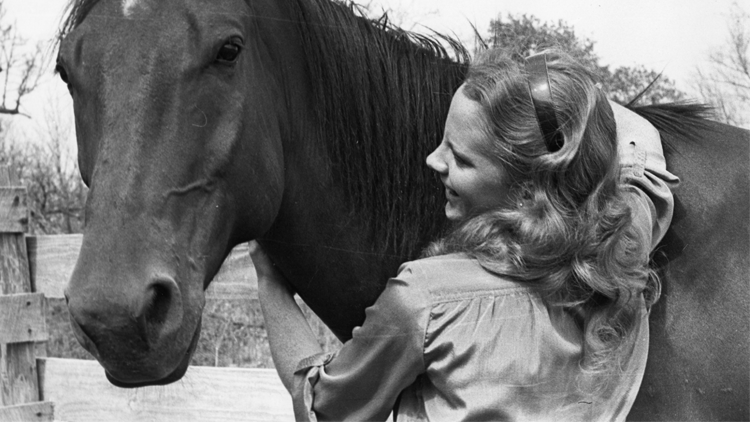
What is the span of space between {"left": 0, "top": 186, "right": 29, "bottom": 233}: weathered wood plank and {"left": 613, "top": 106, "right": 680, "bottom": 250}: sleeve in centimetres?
326

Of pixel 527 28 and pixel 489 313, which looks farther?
pixel 527 28

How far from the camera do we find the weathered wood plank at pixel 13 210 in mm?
3908

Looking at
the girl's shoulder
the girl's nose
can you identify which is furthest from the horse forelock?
the girl's shoulder

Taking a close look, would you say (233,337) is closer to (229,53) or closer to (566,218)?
(229,53)

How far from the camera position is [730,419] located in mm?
1630

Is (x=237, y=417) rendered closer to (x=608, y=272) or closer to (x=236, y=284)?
(x=236, y=284)

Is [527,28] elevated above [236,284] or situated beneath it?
elevated above

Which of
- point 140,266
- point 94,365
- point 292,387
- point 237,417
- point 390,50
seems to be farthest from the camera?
point 94,365

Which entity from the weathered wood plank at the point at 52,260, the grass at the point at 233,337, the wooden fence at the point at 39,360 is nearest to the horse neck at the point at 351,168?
the wooden fence at the point at 39,360

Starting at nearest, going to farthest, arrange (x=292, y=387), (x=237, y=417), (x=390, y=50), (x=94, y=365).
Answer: (x=292, y=387) < (x=390, y=50) < (x=237, y=417) < (x=94, y=365)

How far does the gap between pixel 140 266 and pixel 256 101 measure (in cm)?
46

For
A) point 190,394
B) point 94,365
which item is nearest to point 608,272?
point 190,394

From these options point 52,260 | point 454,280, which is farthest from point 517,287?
point 52,260

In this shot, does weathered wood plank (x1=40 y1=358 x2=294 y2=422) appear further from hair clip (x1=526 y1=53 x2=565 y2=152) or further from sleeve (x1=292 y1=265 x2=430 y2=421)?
hair clip (x1=526 y1=53 x2=565 y2=152)
